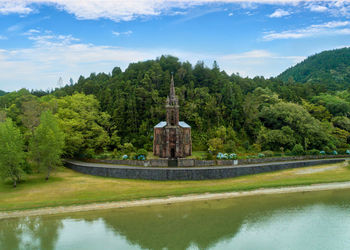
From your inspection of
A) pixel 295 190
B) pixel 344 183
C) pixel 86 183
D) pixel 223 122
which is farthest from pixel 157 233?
pixel 223 122

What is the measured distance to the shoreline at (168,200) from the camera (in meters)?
31.4

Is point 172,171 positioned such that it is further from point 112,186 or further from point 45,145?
point 45,145

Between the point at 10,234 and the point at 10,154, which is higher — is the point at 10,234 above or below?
below

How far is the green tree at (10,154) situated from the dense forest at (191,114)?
12.1m

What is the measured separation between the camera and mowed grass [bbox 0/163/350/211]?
3453 centimetres

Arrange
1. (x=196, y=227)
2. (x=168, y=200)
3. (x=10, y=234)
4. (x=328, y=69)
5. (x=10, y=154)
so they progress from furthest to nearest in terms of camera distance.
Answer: (x=328, y=69)
(x=10, y=154)
(x=168, y=200)
(x=196, y=227)
(x=10, y=234)

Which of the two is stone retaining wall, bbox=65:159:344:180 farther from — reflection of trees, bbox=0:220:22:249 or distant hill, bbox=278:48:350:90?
distant hill, bbox=278:48:350:90

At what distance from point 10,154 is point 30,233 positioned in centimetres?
1499

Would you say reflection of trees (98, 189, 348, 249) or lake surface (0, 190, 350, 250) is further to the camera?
reflection of trees (98, 189, 348, 249)

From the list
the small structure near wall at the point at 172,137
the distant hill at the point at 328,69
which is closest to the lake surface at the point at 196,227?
the small structure near wall at the point at 172,137

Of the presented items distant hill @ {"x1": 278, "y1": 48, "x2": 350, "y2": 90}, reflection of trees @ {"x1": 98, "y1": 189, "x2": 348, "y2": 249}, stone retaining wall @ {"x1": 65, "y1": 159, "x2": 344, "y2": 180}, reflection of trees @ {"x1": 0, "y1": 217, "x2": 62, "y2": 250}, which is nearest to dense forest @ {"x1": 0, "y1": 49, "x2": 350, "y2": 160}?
stone retaining wall @ {"x1": 65, "y1": 159, "x2": 344, "y2": 180}

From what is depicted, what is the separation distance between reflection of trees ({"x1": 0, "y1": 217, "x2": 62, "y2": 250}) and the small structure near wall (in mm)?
25734

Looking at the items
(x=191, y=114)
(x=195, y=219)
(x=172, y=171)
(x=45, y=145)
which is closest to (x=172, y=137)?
(x=172, y=171)

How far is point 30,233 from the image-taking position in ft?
86.8
